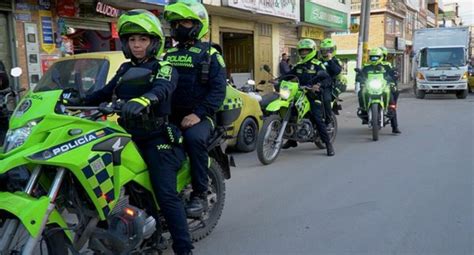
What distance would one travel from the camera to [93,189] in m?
2.88

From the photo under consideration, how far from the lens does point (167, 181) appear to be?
3383mm

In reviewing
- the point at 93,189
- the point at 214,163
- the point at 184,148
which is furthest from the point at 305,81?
the point at 93,189

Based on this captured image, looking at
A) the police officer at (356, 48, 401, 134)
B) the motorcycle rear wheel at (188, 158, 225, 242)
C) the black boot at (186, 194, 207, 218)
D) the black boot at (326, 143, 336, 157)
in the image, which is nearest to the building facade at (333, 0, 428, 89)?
the police officer at (356, 48, 401, 134)

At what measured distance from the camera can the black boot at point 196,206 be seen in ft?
12.5

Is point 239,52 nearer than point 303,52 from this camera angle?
No

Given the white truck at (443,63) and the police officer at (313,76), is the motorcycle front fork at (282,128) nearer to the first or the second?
the police officer at (313,76)

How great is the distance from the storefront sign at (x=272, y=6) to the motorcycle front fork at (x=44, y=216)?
39.8 ft

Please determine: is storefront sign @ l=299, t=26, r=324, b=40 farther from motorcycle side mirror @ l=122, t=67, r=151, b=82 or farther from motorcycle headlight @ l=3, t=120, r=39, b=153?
motorcycle headlight @ l=3, t=120, r=39, b=153

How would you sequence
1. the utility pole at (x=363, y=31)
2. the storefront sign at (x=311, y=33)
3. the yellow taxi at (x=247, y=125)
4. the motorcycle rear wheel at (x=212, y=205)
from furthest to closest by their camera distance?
the storefront sign at (x=311, y=33) < the utility pole at (x=363, y=31) < the yellow taxi at (x=247, y=125) < the motorcycle rear wheel at (x=212, y=205)

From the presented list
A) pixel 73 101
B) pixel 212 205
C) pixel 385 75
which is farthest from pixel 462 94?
pixel 73 101

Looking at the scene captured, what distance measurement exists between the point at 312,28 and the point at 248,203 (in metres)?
18.8

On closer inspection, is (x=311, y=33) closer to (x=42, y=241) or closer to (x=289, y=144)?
(x=289, y=144)

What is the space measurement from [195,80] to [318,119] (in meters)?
4.27

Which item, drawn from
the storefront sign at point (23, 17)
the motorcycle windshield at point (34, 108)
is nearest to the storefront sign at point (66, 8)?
the storefront sign at point (23, 17)
